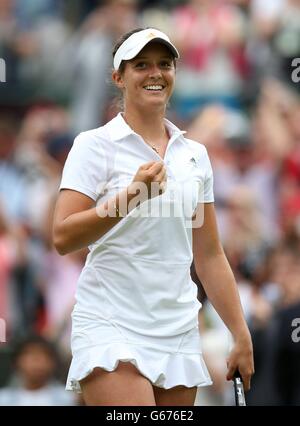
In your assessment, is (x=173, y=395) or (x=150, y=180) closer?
(x=150, y=180)

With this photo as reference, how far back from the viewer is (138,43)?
4.31 meters

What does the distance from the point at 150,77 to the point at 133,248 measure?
2.07 ft

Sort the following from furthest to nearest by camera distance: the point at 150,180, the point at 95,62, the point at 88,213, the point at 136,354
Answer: the point at 95,62
the point at 136,354
the point at 88,213
the point at 150,180

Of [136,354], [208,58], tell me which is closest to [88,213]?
[136,354]

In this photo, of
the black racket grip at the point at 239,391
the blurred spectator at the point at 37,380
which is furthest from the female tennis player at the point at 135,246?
the blurred spectator at the point at 37,380

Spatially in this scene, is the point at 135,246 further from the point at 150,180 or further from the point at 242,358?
the point at 242,358

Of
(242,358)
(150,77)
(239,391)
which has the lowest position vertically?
(239,391)

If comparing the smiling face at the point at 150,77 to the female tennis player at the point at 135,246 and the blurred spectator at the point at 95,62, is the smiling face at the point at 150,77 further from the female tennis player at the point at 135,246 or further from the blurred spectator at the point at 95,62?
the blurred spectator at the point at 95,62

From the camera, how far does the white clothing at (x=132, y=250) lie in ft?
13.8

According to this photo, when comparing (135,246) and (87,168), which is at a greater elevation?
(87,168)

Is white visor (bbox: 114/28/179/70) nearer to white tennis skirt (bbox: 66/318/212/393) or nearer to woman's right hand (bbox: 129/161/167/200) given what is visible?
woman's right hand (bbox: 129/161/167/200)

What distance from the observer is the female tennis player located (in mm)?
4117

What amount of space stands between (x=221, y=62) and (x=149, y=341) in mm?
6339

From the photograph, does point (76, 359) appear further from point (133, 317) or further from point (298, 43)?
point (298, 43)
